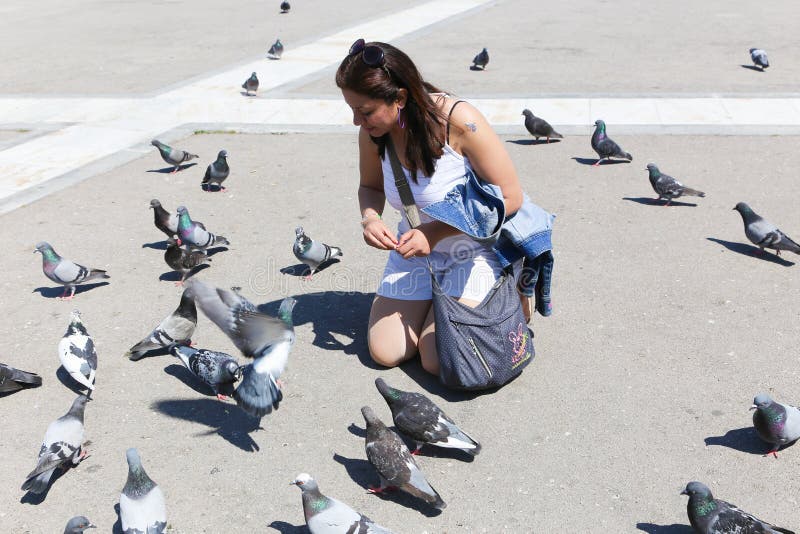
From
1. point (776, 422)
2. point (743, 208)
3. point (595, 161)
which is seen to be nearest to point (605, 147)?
point (595, 161)

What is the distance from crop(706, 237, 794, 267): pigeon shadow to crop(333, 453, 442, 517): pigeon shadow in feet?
13.1

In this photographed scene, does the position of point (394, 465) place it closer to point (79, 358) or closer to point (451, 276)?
point (451, 276)

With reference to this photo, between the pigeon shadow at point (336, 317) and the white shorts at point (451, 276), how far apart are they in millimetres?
500

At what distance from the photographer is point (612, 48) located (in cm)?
1416

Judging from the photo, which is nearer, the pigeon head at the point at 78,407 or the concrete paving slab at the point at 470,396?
the concrete paving slab at the point at 470,396

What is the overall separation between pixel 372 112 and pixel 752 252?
12.8ft

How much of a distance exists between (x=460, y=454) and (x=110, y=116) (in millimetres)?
8796

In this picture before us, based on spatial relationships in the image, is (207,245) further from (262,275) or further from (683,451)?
(683,451)

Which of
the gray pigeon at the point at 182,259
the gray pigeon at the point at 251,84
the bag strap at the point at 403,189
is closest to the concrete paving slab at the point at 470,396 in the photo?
the gray pigeon at the point at 182,259

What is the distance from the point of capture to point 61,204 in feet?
25.9

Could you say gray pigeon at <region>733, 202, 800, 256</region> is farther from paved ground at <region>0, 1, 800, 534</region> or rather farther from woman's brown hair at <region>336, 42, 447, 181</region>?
woman's brown hair at <region>336, 42, 447, 181</region>

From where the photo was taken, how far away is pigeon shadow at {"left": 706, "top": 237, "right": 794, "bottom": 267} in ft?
20.5

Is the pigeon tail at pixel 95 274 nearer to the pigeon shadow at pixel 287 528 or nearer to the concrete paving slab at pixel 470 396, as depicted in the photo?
the concrete paving slab at pixel 470 396

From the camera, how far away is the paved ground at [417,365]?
3.86 meters
